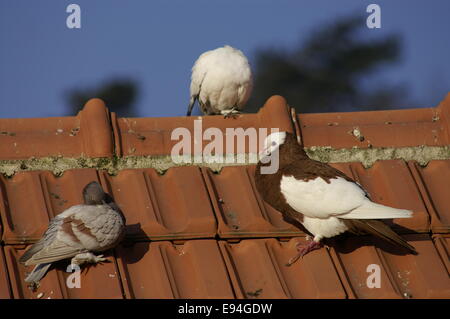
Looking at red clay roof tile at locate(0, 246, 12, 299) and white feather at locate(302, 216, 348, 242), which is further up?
red clay roof tile at locate(0, 246, 12, 299)

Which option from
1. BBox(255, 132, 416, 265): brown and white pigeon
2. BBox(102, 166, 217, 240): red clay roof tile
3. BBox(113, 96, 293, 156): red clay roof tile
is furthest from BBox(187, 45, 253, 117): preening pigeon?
BBox(255, 132, 416, 265): brown and white pigeon

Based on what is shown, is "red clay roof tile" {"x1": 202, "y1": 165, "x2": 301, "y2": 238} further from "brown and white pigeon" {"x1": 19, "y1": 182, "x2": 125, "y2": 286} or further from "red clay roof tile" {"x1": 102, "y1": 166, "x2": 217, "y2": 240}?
"brown and white pigeon" {"x1": 19, "y1": 182, "x2": 125, "y2": 286}

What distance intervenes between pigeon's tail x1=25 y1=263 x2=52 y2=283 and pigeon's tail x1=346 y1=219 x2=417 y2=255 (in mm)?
1550

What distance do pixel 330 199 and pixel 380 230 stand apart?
315mm

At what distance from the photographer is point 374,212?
4.76 m

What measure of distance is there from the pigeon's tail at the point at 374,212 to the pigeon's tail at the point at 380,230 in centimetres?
5

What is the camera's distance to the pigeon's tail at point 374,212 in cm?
468

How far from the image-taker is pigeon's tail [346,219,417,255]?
4762 mm

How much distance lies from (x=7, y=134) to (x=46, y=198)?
2.44 ft

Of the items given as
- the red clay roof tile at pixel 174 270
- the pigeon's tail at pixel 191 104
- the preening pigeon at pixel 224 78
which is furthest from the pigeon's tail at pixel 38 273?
the pigeon's tail at pixel 191 104

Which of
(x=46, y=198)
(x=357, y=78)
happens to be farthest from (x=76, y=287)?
(x=357, y=78)

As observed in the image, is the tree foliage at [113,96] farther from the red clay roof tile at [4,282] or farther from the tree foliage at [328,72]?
the red clay roof tile at [4,282]

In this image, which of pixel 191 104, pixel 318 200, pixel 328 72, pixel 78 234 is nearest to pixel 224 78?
pixel 191 104
